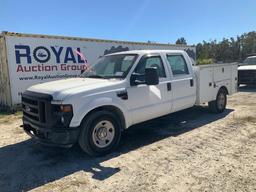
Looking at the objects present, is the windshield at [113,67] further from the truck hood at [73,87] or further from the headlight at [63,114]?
the headlight at [63,114]

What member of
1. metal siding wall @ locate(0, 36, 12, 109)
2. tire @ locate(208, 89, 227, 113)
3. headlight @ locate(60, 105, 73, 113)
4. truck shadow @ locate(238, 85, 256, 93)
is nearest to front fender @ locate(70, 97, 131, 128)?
headlight @ locate(60, 105, 73, 113)

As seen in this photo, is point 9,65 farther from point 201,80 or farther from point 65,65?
point 201,80

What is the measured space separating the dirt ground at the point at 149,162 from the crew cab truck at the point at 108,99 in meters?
0.46

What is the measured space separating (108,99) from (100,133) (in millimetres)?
649

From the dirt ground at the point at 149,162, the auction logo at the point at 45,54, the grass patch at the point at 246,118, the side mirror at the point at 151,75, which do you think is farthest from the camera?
the auction logo at the point at 45,54

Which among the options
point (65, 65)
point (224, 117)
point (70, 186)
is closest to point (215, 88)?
point (224, 117)

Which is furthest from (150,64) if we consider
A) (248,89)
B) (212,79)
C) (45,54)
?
(248,89)

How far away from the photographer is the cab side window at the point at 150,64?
6.02 metres

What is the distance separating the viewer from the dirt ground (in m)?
4.14

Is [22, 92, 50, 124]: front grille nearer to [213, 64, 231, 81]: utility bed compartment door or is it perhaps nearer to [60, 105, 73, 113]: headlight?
[60, 105, 73, 113]: headlight

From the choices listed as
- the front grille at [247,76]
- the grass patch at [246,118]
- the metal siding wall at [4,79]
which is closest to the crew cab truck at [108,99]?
the grass patch at [246,118]

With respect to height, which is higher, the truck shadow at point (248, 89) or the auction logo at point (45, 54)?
the auction logo at point (45, 54)

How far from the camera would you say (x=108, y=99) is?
5.27 m

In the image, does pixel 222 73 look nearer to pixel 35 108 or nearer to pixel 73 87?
pixel 73 87
